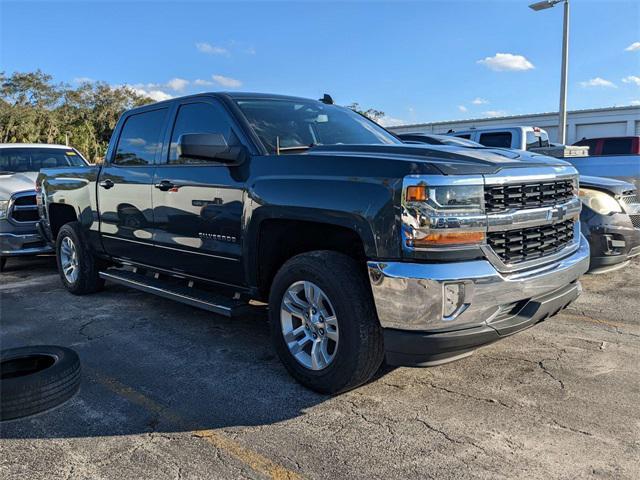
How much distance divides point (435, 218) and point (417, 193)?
165mm

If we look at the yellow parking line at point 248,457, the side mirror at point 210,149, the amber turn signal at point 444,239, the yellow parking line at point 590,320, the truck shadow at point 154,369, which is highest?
the side mirror at point 210,149

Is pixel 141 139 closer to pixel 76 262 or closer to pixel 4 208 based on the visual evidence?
pixel 76 262

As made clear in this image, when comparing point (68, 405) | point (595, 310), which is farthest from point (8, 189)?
point (595, 310)

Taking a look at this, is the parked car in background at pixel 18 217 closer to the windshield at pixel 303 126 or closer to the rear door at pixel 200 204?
the rear door at pixel 200 204

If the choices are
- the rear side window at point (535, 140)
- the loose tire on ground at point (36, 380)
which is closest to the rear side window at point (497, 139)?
the rear side window at point (535, 140)

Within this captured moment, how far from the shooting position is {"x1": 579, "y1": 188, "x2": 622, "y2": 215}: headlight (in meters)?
5.90

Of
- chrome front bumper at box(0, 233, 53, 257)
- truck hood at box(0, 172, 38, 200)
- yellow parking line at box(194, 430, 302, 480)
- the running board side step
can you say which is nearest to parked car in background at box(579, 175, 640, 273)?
the running board side step

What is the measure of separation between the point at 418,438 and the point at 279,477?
81cm

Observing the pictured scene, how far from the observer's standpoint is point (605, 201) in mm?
5996

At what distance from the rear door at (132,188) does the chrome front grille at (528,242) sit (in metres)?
3.10

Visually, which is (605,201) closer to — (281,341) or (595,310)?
(595,310)

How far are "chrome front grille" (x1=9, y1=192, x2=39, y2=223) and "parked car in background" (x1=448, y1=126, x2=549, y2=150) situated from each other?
8599 millimetres

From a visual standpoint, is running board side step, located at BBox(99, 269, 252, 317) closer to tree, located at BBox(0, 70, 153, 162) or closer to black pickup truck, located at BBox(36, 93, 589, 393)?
black pickup truck, located at BBox(36, 93, 589, 393)

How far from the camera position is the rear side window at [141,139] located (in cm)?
497
